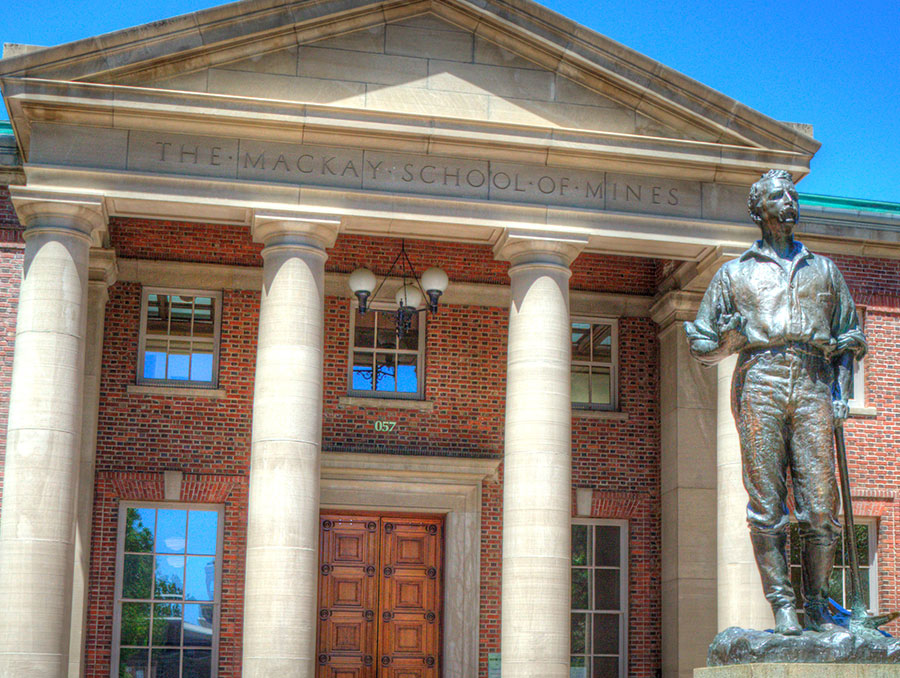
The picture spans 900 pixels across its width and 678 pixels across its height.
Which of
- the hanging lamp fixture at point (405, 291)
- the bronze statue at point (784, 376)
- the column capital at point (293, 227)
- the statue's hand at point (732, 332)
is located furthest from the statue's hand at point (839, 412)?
the hanging lamp fixture at point (405, 291)

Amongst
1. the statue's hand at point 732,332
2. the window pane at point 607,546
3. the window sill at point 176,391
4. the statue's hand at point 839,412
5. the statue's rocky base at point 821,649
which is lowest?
the statue's rocky base at point 821,649

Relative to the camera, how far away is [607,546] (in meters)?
20.8

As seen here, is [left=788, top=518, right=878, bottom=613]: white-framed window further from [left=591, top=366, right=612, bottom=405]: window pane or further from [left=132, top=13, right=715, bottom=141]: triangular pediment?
[left=132, top=13, right=715, bottom=141]: triangular pediment

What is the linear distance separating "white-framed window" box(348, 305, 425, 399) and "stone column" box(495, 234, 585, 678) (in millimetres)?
3811

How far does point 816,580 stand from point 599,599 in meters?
13.2

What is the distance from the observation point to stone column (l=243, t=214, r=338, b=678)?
15.2m

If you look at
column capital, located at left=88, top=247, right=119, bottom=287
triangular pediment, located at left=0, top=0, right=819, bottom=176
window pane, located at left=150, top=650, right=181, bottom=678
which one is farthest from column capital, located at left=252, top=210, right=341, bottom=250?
window pane, located at left=150, top=650, right=181, bottom=678

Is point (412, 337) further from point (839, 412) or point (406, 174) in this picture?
point (839, 412)

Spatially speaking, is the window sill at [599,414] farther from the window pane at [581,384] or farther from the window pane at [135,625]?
the window pane at [135,625]

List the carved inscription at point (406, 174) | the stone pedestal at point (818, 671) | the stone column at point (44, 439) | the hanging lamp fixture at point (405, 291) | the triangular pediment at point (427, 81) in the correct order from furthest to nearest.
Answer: the hanging lamp fixture at point (405, 291) → the triangular pediment at point (427, 81) → the carved inscription at point (406, 174) → the stone column at point (44, 439) → the stone pedestal at point (818, 671)

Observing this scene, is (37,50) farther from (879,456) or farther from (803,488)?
Answer: (879,456)

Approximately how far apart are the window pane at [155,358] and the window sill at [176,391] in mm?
300

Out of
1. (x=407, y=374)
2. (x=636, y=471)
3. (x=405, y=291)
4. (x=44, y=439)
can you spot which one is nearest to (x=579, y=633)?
(x=636, y=471)

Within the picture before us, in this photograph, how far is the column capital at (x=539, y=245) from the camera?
55.5 feet
